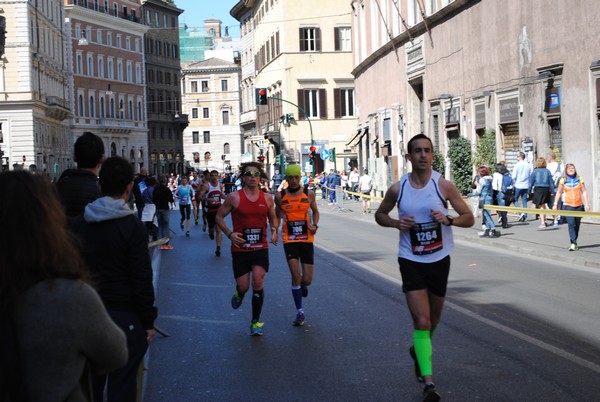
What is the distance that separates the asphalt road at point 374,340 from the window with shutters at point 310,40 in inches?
2220

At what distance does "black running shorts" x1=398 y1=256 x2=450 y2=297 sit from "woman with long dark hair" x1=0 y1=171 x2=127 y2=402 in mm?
4258

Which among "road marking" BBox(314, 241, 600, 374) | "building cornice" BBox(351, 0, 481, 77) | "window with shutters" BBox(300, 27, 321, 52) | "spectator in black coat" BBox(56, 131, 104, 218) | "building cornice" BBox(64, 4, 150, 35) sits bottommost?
"road marking" BBox(314, 241, 600, 374)

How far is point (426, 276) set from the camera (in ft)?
24.6

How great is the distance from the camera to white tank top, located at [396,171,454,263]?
7.49 m

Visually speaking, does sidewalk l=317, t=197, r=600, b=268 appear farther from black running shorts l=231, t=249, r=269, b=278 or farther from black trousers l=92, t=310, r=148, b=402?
black trousers l=92, t=310, r=148, b=402

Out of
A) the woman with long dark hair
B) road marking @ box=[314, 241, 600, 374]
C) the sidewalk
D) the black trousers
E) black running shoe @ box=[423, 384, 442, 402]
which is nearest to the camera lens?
the woman with long dark hair

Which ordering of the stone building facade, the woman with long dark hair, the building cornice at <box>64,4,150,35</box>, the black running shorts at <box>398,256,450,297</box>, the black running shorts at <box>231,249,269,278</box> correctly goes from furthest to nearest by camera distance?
the building cornice at <box>64,4,150,35</box> < the stone building facade < the black running shorts at <box>231,249,269,278</box> < the black running shorts at <box>398,256,450,297</box> < the woman with long dark hair

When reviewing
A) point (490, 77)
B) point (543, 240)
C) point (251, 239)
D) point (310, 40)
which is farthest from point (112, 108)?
point (251, 239)

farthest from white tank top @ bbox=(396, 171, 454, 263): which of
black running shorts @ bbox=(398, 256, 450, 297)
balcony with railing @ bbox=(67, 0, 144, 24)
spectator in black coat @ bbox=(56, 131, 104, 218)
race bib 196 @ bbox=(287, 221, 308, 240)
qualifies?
balcony with railing @ bbox=(67, 0, 144, 24)

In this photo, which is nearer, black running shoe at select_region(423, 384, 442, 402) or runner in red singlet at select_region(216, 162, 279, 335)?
black running shoe at select_region(423, 384, 442, 402)

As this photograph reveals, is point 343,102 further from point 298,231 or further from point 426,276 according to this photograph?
point 426,276

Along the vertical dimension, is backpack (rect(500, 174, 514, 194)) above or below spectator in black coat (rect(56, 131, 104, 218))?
below

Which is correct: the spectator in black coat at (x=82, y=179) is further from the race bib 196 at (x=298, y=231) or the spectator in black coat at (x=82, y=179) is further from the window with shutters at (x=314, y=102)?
the window with shutters at (x=314, y=102)

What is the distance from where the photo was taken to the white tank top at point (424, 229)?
7.49 meters
